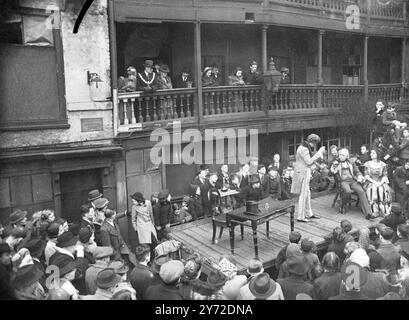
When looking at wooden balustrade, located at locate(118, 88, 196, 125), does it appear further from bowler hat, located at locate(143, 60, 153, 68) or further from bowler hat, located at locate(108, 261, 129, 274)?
bowler hat, located at locate(108, 261, 129, 274)

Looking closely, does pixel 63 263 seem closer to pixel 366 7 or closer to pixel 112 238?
pixel 112 238

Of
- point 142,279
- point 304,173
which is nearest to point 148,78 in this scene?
point 304,173

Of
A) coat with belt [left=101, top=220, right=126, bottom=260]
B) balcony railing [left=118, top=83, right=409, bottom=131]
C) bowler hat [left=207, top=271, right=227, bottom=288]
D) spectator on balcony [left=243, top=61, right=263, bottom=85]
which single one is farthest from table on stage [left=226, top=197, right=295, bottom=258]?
spectator on balcony [left=243, top=61, right=263, bottom=85]

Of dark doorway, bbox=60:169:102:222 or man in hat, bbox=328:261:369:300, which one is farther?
dark doorway, bbox=60:169:102:222

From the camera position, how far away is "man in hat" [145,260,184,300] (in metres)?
4.62

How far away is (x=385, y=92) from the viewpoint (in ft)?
46.4

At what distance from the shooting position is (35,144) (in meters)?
8.38

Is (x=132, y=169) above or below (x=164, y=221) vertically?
above

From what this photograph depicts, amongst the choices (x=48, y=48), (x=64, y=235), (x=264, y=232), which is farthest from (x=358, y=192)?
(x=48, y=48)

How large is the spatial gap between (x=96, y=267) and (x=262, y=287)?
2.31 metres

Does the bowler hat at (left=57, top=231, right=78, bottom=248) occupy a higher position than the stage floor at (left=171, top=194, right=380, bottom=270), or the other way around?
the bowler hat at (left=57, top=231, right=78, bottom=248)

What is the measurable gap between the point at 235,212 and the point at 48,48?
16.2 ft

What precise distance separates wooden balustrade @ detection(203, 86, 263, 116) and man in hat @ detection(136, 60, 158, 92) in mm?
1343
